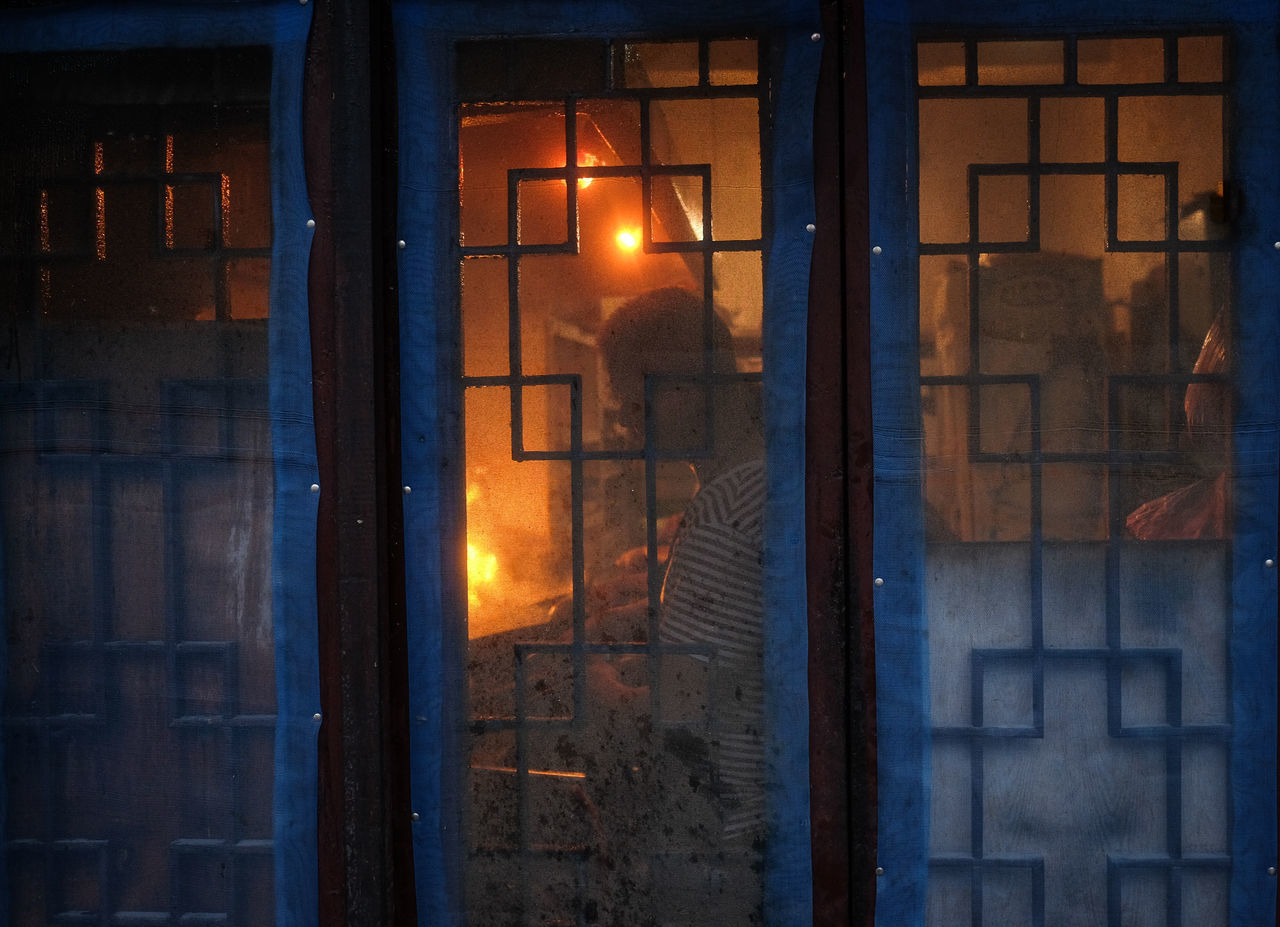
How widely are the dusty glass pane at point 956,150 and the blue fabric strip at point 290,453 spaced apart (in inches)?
65.9

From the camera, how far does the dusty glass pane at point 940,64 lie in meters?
2.26

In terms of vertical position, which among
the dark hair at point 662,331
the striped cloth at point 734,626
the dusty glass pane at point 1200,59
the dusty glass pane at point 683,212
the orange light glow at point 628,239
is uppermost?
the dusty glass pane at point 1200,59

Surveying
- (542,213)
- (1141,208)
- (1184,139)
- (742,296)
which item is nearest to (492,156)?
(542,213)

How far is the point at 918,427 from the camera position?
2242 millimetres

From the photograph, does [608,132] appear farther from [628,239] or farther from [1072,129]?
[1072,129]

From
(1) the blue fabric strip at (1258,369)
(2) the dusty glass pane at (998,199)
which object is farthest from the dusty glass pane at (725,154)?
(1) the blue fabric strip at (1258,369)

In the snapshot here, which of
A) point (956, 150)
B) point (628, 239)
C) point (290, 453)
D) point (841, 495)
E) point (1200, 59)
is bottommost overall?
point (841, 495)

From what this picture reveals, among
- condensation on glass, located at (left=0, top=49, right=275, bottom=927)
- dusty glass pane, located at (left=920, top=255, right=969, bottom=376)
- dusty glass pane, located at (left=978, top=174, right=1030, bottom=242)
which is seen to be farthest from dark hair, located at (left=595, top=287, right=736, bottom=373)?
condensation on glass, located at (left=0, top=49, right=275, bottom=927)

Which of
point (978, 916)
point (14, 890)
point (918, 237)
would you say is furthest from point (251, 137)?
point (978, 916)

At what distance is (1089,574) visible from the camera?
227 centimetres

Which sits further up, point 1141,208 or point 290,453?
point 1141,208

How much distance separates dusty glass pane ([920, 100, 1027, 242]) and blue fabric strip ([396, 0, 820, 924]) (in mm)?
380

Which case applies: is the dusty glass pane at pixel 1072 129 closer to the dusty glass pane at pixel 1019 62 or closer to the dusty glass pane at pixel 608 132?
the dusty glass pane at pixel 1019 62

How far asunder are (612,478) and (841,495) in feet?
2.03
